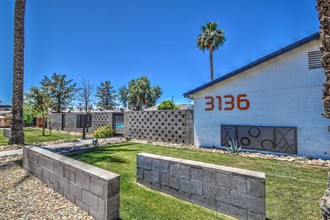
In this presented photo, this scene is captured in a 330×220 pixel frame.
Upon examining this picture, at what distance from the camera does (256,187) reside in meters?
2.70


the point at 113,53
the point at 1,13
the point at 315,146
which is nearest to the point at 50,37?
the point at 1,13

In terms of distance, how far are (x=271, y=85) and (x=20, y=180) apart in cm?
956

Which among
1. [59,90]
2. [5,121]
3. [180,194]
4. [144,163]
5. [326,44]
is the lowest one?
[180,194]

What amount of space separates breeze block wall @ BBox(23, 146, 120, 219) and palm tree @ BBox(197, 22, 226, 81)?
2038 centimetres

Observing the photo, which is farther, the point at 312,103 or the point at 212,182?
the point at 312,103

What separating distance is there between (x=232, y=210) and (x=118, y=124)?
13.5 m

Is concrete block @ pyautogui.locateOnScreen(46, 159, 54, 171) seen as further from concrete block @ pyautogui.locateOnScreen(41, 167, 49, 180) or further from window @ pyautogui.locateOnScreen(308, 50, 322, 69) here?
window @ pyautogui.locateOnScreen(308, 50, 322, 69)

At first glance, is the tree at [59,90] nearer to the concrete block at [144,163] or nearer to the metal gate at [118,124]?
the metal gate at [118,124]

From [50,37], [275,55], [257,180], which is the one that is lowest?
[257,180]

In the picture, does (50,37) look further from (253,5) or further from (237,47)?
(237,47)

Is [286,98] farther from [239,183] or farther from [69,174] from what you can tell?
[69,174]

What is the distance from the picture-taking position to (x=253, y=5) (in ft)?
32.9

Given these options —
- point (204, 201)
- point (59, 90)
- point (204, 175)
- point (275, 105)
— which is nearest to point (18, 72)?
point (204, 175)

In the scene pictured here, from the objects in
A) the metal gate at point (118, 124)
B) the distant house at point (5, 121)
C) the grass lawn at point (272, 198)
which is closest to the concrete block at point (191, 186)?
the grass lawn at point (272, 198)
